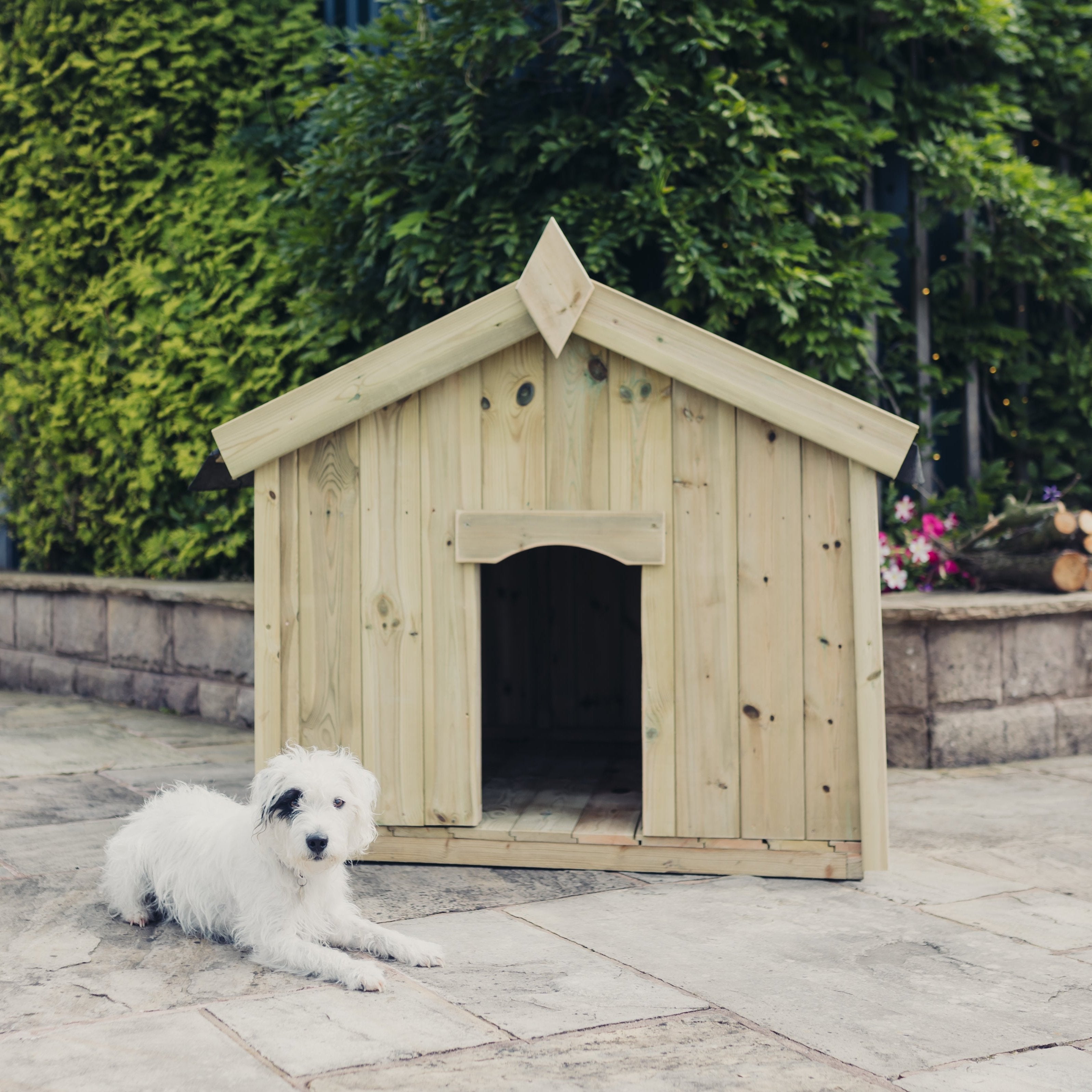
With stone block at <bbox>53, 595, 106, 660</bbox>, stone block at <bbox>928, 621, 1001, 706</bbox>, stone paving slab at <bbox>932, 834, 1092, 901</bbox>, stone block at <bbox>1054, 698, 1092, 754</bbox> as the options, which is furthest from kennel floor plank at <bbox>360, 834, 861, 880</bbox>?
stone block at <bbox>53, 595, 106, 660</bbox>

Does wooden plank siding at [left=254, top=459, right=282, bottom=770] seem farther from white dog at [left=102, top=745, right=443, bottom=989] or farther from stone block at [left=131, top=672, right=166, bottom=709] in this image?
stone block at [left=131, top=672, right=166, bottom=709]

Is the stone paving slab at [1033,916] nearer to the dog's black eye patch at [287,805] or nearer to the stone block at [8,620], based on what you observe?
the dog's black eye patch at [287,805]

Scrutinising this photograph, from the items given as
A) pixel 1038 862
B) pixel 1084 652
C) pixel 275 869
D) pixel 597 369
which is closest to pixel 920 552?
pixel 1084 652

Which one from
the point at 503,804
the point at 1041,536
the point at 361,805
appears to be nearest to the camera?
the point at 361,805

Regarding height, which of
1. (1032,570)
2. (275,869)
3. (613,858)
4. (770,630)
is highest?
(1032,570)

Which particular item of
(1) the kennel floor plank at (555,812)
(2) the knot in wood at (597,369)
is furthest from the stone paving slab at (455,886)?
(2) the knot in wood at (597,369)

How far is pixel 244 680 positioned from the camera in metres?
7.48

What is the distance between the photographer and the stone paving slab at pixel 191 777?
5.71m

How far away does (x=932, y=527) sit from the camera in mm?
7465

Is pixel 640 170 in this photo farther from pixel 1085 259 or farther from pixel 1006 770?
pixel 1006 770

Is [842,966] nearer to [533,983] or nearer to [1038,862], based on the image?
[533,983]

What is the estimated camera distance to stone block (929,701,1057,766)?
6.51m

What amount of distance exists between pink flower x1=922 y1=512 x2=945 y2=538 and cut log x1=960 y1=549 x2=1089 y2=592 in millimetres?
251

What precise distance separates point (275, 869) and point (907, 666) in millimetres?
3984
